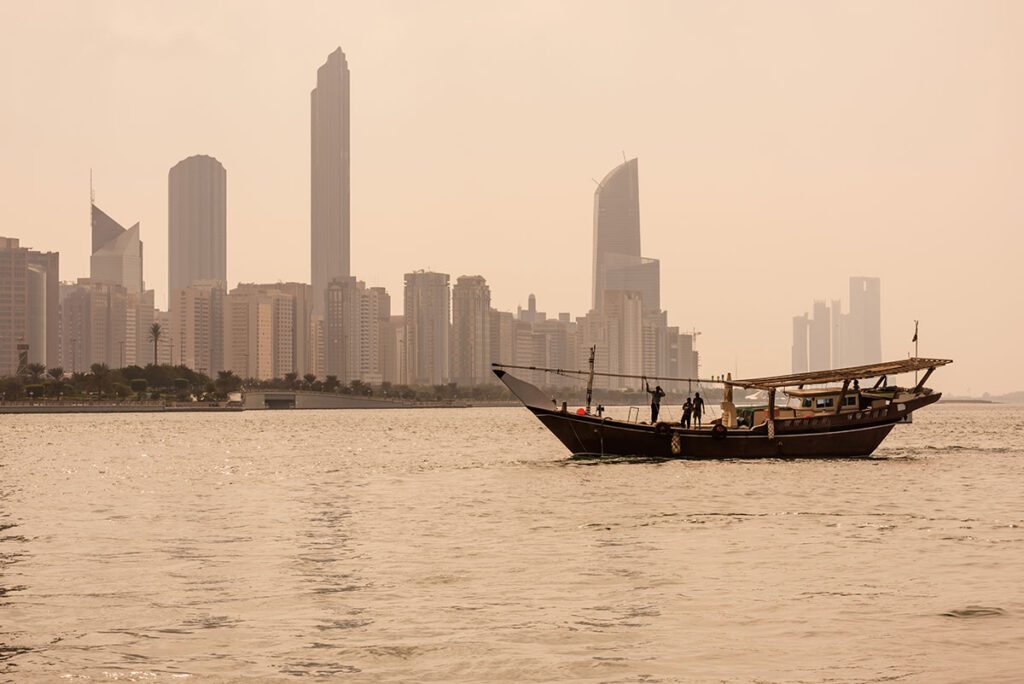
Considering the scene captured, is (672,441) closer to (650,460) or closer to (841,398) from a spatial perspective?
(650,460)

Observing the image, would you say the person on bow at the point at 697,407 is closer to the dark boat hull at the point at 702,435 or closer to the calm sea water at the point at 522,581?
the dark boat hull at the point at 702,435

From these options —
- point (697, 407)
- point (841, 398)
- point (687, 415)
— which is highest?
point (841, 398)

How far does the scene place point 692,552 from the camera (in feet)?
89.7

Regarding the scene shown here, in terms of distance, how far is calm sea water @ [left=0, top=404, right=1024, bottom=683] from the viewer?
16.5m

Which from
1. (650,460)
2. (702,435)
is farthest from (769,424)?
(650,460)

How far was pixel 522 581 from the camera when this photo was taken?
2341 cm

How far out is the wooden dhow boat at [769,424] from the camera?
190 ft

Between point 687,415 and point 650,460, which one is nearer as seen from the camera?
point 687,415

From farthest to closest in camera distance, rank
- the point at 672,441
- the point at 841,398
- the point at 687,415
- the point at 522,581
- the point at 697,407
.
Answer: the point at 841,398 < the point at 687,415 < the point at 697,407 < the point at 672,441 < the point at 522,581

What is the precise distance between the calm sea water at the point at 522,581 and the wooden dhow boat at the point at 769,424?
23.5 feet

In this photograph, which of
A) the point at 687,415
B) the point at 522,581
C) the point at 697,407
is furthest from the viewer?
the point at 687,415

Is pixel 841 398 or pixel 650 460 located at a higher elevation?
pixel 841 398

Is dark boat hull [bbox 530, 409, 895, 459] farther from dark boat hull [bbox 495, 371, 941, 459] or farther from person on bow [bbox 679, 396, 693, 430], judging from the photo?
person on bow [bbox 679, 396, 693, 430]

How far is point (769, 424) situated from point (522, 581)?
3676cm
